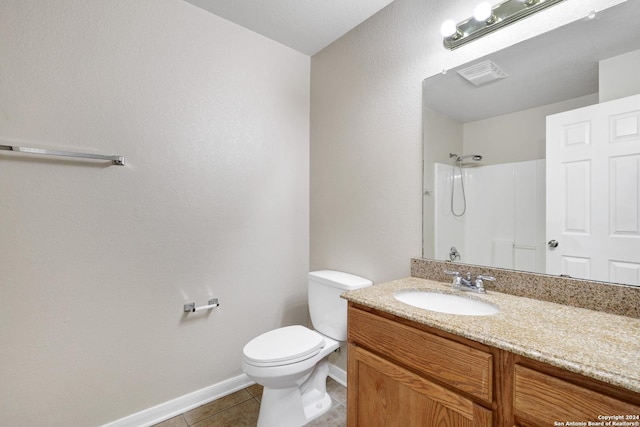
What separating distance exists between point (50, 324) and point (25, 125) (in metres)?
0.92

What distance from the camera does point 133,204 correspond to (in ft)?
4.93

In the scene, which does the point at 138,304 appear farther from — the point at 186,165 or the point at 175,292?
the point at 186,165

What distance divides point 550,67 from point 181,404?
8.16ft

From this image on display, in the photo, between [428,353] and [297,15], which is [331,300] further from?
[297,15]

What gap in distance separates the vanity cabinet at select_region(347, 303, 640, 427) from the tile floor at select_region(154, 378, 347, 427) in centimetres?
49

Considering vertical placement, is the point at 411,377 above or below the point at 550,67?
below

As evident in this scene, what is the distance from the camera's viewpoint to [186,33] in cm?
165

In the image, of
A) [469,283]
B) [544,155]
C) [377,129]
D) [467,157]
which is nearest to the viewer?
[544,155]

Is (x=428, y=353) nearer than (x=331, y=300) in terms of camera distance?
Yes

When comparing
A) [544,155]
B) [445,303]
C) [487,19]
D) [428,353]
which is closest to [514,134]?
[544,155]

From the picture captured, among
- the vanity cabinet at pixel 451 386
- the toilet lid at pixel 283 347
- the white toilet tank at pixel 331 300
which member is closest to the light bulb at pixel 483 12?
the vanity cabinet at pixel 451 386

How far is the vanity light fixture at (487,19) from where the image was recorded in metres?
1.11

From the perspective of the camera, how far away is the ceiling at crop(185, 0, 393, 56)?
1642 millimetres

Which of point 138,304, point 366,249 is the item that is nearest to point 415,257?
point 366,249
